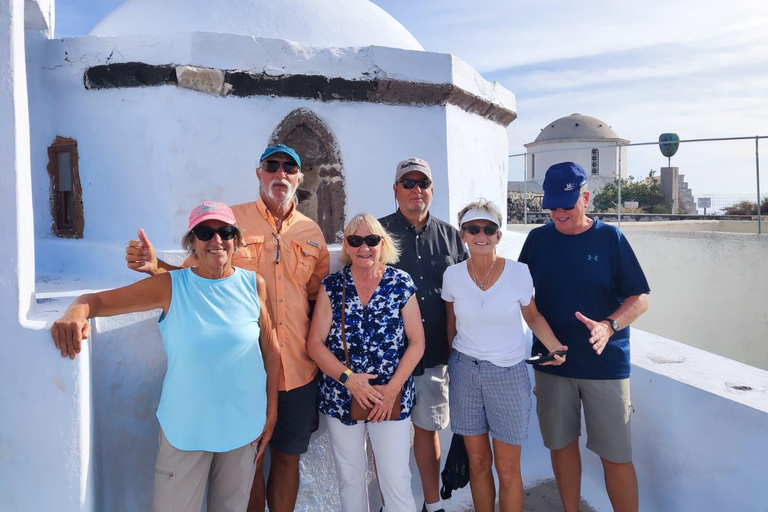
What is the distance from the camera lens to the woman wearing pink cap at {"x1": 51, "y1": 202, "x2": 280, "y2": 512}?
2.13 metres

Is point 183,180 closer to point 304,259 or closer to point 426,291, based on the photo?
point 304,259

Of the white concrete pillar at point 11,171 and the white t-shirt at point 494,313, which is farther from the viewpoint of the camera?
the white t-shirt at point 494,313

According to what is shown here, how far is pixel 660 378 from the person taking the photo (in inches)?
117

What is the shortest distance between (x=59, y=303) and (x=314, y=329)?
1.32 meters

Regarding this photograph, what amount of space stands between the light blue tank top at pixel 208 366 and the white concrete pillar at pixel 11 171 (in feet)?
1.97

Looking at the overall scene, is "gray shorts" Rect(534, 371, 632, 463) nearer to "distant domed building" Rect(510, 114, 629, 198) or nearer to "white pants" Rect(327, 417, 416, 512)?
"white pants" Rect(327, 417, 416, 512)

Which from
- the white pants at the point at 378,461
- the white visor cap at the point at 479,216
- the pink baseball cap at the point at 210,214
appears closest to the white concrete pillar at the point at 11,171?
the pink baseball cap at the point at 210,214

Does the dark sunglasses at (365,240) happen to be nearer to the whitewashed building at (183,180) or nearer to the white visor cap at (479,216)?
the white visor cap at (479,216)

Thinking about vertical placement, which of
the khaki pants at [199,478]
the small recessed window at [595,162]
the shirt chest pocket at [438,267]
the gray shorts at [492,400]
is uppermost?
the small recessed window at [595,162]

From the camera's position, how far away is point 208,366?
7.00ft

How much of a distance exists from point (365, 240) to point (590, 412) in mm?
1421

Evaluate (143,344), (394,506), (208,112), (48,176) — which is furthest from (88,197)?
(394,506)

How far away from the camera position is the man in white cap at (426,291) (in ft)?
9.18

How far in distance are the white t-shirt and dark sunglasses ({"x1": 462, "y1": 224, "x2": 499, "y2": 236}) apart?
0.18 meters
